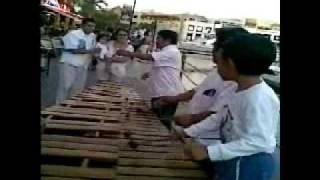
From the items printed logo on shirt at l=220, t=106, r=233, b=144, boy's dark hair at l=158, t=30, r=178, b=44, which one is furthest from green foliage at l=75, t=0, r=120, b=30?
printed logo on shirt at l=220, t=106, r=233, b=144

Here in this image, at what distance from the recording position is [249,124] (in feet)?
3.68

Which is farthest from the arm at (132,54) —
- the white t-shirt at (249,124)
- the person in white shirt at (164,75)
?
the white t-shirt at (249,124)

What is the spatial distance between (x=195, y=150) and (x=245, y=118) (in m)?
0.13

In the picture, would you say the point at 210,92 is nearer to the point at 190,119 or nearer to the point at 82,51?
the point at 190,119

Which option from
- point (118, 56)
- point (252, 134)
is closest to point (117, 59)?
point (118, 56)

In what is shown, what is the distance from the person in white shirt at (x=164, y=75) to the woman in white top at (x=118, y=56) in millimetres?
14

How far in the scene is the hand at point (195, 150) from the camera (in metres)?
1.17

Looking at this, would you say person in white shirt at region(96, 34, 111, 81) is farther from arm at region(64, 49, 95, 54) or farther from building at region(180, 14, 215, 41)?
building at region(180, 14, 215, 41)

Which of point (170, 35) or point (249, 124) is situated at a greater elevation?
point (170, 35)

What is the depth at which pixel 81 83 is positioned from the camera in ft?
3.99

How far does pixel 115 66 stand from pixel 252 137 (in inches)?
12.9

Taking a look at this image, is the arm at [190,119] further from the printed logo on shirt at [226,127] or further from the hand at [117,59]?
the hand at [117,59]
